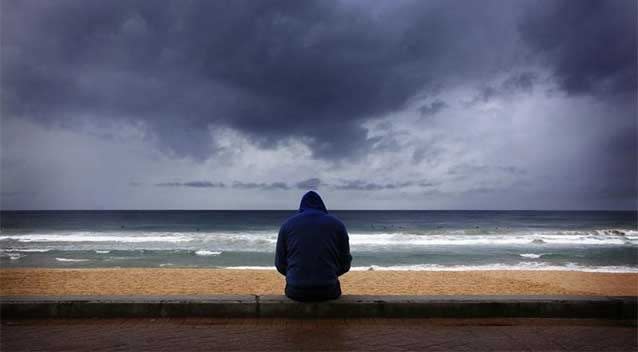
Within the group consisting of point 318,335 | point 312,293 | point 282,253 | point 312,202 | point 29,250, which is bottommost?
point 29,250

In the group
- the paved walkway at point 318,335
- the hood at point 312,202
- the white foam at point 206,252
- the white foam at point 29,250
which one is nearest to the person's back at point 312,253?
the hood at point 312,202

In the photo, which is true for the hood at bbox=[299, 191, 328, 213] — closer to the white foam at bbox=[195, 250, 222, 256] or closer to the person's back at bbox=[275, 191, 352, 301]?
the person's back at bbox=[275, 191, 352, 301]

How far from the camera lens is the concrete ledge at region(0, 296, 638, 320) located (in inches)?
183

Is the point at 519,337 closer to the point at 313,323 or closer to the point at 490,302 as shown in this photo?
the point at 490,302

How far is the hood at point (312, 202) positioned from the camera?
4820 mm

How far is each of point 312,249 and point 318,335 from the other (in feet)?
2.90

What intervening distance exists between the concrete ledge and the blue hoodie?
322 mm

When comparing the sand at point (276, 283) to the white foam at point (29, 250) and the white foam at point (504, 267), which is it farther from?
the white foam at point (29, 250)

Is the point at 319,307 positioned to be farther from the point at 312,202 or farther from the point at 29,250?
the point at 29,250

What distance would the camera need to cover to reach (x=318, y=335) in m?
4.08

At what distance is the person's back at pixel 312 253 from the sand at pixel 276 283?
18.0ft

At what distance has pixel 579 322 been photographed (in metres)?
4.57

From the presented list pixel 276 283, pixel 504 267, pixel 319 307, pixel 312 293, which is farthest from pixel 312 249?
pixel 504 267

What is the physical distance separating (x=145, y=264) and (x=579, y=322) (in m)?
16.7
